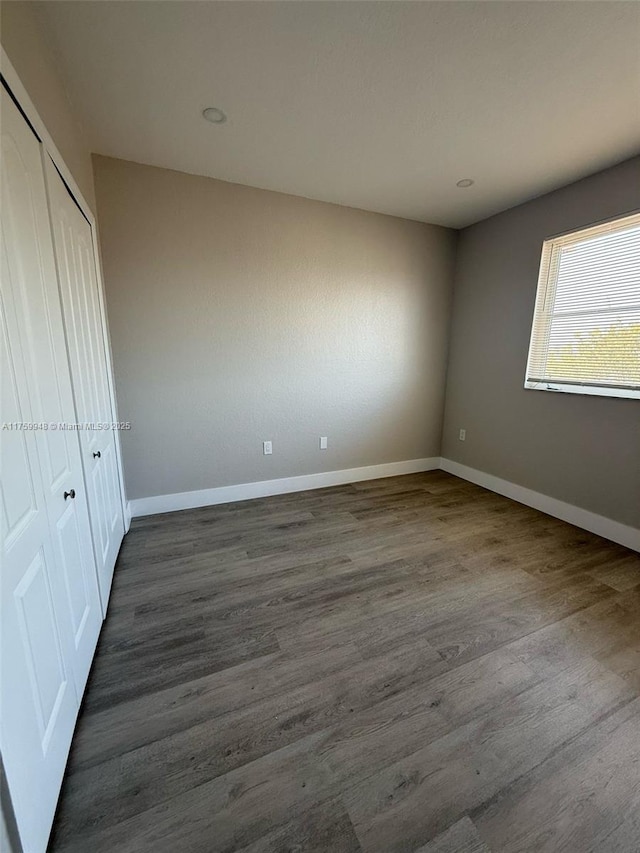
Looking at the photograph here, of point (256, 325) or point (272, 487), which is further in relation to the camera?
point (272, 487)

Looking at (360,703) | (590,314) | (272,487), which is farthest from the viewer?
(272,487)

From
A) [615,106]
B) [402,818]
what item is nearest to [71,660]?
[402,818]

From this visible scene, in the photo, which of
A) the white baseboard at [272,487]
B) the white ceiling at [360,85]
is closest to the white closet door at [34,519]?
the white ceiling at [360,85]

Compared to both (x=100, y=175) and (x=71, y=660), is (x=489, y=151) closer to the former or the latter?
(x=100, y=175)

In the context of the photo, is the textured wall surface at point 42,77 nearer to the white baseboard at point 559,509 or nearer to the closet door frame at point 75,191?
the closet door frame at point 75,191

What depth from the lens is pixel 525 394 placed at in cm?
309

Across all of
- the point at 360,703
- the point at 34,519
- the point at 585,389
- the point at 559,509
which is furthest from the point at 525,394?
the point at 34,519

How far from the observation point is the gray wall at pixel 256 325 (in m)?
2.52

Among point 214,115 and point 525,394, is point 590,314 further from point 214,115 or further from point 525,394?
point 214,115

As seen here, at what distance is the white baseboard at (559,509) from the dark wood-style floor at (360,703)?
19 cm

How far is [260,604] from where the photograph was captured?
1860mm

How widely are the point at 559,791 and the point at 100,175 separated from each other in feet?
12.8

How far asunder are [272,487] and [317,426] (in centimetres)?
74

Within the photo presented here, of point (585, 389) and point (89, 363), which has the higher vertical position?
point (89, 363)
